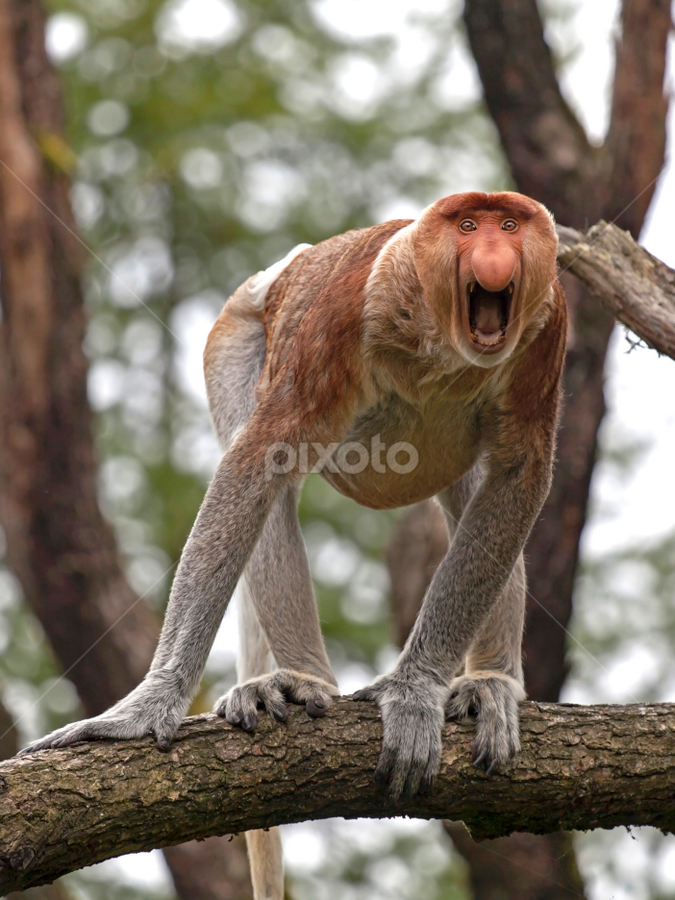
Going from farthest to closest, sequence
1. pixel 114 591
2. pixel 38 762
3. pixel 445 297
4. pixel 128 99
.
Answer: pixel 128 99, pixel 114 591, pixel 445 297, pixel 38 762

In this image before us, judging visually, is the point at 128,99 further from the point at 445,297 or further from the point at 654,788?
the point at 654,788

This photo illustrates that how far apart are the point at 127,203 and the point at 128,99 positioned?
3.92 ft

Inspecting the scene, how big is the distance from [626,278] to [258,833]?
2.83m

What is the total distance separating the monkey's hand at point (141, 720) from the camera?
3215 mm

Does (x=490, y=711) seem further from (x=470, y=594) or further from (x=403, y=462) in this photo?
(x=403, y=462)

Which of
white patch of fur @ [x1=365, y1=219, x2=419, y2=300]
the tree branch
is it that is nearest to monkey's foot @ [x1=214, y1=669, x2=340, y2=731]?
white patch of fur @ [x1=365, y1=219, x2=419, y2=300]

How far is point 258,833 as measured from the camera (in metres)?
4.27

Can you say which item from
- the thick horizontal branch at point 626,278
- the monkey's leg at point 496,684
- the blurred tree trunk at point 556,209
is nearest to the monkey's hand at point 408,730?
the monkey's leg at point 496,684

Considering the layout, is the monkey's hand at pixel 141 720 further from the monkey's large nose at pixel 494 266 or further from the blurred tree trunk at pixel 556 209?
the blurred tree trunk at pixel 556 209

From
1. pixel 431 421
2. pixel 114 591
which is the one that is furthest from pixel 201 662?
pixel 114 591

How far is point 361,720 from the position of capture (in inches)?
142

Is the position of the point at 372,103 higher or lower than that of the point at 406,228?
higher

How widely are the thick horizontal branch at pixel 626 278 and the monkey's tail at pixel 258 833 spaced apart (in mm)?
2016

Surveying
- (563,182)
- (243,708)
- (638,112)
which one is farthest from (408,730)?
(638,112)
